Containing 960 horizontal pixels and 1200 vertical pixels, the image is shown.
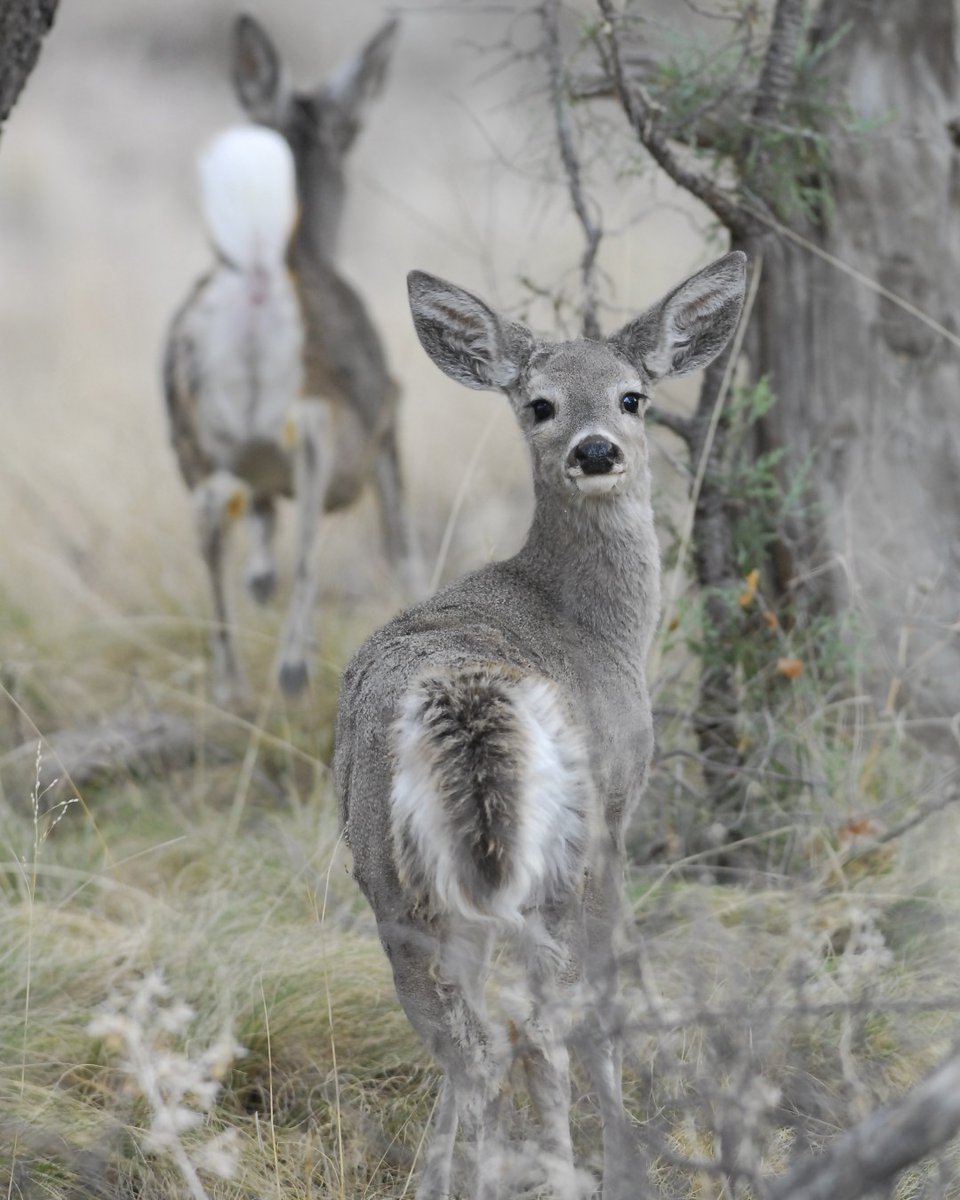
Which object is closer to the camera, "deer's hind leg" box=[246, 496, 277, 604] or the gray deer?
the gray deer

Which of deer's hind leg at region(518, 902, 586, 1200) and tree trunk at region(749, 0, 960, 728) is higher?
tree trunk at region(749, 0, 960, 728)

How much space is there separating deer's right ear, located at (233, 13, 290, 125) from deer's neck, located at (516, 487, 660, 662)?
4.49 m

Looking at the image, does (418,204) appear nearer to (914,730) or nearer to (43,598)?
(43,598)

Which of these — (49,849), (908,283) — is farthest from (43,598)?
(908,283)

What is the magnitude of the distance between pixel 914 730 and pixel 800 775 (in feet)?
1.64

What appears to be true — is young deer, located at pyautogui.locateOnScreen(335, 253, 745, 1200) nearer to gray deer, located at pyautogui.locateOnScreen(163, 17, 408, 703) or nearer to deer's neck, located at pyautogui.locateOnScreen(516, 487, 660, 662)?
deer's neck, located at pyautogui.locateOnScreen(516, 487, 660, 662)

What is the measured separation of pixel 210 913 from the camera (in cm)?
443

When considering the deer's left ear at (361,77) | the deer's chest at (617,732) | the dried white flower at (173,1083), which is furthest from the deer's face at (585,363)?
the deer's left ear at (361,77)

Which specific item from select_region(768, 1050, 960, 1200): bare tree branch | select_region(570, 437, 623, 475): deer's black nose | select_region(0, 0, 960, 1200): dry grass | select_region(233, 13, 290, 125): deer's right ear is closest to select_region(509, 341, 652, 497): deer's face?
select_region(570, 437, 623, 475): deer's black nose

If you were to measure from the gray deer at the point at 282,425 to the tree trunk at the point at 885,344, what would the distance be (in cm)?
206

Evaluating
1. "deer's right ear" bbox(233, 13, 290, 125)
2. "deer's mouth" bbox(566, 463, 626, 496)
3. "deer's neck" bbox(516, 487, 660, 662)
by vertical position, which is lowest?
"deer's neck" bbox(516, 487, 660, 662)

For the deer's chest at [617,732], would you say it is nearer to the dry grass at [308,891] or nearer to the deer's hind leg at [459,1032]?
the dry grass at [308,891]

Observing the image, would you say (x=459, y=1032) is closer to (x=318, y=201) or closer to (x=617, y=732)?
(x=617, y=732)

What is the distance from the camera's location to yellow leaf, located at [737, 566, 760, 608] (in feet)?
14.7
